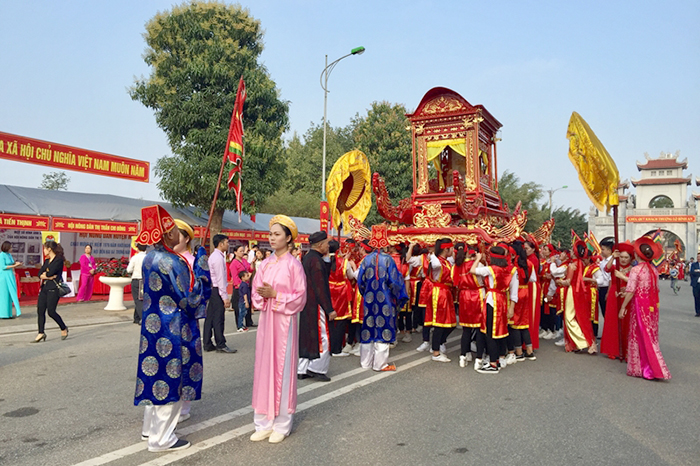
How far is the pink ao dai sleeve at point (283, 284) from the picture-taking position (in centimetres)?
411

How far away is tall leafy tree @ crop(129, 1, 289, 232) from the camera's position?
1777cm

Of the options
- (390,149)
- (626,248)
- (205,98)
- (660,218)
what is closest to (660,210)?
(660,218)

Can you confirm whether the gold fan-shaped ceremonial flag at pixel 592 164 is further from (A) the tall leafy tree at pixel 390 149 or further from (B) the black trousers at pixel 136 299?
(A) the tall leafy tree at pixel 390 149

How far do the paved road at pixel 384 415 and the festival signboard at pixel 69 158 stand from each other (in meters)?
6.92

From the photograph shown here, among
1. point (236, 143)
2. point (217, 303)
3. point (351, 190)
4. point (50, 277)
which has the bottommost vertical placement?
point (217, 303)

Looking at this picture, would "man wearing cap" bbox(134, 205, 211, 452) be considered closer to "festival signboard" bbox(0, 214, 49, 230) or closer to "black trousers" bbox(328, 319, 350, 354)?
"black trousers" bbox(328, 319, 350, 354)

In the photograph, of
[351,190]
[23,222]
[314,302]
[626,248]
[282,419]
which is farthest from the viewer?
[23,222]

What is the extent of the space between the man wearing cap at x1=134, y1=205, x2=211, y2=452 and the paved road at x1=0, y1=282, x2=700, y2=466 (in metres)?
0.25

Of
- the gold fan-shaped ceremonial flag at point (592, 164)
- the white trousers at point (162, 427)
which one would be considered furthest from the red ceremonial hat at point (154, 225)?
the gold fan-shaped ceremonial flag at point (592, 164)

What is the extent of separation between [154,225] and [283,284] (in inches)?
44.0

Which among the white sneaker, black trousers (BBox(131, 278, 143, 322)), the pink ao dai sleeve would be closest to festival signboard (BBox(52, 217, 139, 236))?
black trousers (BBox(131, 278, 143, 322))

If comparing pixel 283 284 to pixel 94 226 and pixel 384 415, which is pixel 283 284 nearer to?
pixel 384 415

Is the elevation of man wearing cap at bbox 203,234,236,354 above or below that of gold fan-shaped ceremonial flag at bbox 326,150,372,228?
below

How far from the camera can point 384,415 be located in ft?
14.8
